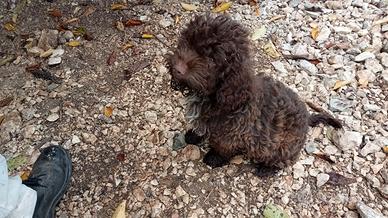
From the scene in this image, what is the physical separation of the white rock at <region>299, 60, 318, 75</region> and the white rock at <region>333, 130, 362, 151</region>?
822mm

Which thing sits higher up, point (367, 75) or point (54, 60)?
point (367, 75)

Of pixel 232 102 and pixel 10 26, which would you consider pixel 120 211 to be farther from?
pixel 10 26

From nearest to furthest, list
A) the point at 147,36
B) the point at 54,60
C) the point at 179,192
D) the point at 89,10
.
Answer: the point at 179,192 < the point at 54,60 < the point at 147,36 < the point at 89,10

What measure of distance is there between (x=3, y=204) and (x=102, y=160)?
1.23m

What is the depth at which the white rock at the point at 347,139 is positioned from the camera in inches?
167

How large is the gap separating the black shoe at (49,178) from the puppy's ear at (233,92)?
1.56 meters

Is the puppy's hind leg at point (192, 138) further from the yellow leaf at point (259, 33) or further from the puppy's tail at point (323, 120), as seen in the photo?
the yellow leaf at point (259, 33)

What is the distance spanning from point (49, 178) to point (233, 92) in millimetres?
1812

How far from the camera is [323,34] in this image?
520 cm

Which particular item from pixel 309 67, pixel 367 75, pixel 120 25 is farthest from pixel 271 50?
pixel 120 25

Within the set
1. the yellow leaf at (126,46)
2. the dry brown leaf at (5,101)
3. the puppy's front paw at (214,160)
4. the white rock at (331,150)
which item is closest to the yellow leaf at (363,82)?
the white rock at (331,150)

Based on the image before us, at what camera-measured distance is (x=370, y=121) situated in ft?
14.6

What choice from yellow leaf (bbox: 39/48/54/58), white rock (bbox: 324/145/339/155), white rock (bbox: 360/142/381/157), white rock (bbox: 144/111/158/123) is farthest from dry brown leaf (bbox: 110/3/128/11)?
white rock (bbox: 360/142/381/157)

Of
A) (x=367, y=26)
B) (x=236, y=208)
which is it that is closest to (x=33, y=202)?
(x=236, y=208)
